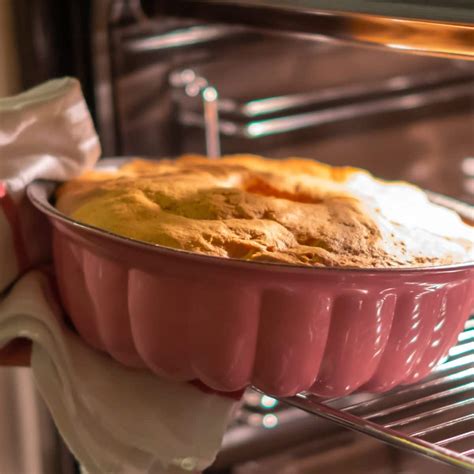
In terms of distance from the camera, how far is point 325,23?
616 mm

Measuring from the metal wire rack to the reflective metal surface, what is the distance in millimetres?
199

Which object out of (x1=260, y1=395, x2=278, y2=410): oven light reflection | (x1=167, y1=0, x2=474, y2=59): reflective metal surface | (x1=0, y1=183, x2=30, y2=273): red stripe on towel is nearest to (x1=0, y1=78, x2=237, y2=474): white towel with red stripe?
(x1=0, y1=183, x2=30, y2=273): red stripe on towel

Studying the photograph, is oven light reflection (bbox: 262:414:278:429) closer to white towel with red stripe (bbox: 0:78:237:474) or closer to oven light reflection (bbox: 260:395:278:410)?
oven light reflection (bbox: 260:395:278:410)

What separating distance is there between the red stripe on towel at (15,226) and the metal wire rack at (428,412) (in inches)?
8.8

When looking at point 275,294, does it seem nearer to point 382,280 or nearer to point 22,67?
point 382,280

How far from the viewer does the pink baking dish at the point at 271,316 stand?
0.48 m

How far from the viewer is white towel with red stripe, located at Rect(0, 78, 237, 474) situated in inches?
22.2

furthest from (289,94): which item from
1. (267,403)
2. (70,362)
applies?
(70,362)

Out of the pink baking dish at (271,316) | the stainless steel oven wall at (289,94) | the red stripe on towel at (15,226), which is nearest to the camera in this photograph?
the pink baking dish at (271,316)

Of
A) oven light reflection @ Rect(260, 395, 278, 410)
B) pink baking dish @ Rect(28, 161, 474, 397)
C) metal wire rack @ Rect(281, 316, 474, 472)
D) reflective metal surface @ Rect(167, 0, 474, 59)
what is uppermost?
reflective metal surface @ Rect(167, 0, 474, 59)

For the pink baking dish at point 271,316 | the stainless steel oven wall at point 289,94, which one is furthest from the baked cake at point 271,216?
the stainless steel oven wall at point 289,94

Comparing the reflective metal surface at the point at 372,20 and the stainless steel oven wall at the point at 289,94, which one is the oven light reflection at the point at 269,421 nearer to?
the stainless steel oven wall at the point at 289,94

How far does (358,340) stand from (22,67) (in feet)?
1.45

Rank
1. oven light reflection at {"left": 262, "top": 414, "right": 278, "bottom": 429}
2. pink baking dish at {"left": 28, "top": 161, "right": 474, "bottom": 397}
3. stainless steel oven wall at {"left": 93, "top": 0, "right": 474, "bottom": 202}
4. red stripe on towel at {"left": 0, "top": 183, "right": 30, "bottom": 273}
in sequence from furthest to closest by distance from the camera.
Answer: oven light reflection at {"left": 262, "top": 414, "right": 278, "bottom": 429} < stainless steel oven wall at {"left": 93, "top": 0, "right": 474, "bottom": 202} < red stripe on towel at {"left": 0, "top": 183, "right": 30, "bottom": 273} < pink baking dish at {"left": 28, "top": 161, "right": 474, "bottom": 397}
